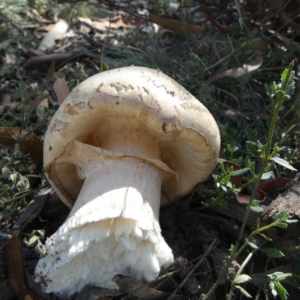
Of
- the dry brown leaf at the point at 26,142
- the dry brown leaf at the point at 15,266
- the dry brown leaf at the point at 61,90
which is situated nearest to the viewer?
the dry brown leaf at the point at 15,266

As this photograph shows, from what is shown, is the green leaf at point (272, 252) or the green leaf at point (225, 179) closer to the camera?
the green leaf at point (272, 252)

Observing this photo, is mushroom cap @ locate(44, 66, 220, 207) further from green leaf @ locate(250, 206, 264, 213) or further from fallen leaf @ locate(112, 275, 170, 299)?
fallen leaf @ locate(112, 275, 170, 299)

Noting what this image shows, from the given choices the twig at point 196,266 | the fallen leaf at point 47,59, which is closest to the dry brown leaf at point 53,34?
the fallen leaf at point 47,59

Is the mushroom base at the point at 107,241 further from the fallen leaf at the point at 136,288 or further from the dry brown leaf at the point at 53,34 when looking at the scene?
the dry brown leaf at the point at 53,34

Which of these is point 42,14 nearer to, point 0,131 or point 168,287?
point 0,131

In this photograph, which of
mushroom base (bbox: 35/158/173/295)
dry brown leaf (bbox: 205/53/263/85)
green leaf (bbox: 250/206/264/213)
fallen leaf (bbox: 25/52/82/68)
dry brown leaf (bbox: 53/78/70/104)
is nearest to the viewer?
mushroom base (bbox: 35/158/173/295)

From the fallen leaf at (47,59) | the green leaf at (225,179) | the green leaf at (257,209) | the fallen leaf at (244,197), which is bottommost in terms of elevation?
the fallen leaf at (47,59)

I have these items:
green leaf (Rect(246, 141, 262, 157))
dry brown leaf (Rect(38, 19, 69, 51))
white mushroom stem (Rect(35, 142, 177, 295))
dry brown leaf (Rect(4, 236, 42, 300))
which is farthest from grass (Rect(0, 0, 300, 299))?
white mushroom stem (Rect(35, 142, 177, 295))

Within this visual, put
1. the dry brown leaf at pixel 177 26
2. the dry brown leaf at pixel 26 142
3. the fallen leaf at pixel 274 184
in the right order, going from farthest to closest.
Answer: the dry brown leaf at pixel 177 26 < the dry brown leaf at pixel 26 142 < the fallen leaf at pixel 274 184

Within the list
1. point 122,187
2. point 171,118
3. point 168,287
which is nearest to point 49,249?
point 122,187
